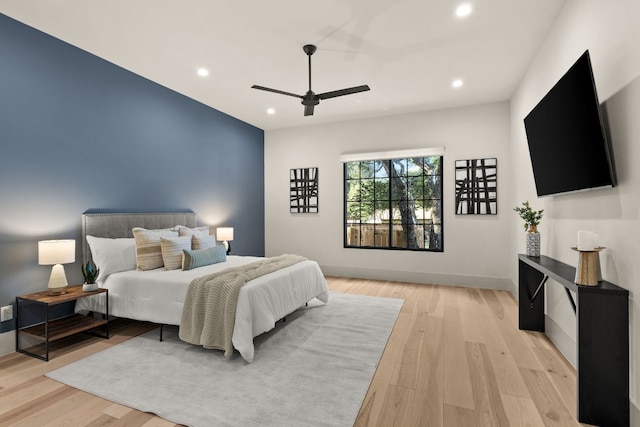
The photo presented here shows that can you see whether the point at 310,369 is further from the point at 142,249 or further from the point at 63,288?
the point at 63,288

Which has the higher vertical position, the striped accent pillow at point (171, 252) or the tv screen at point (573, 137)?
the tv screen at point (573, 137)

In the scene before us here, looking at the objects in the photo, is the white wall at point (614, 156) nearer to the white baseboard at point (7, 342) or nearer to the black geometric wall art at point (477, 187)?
the black geometric wall art at point (477, 187)

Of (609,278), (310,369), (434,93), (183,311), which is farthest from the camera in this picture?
(434,93)

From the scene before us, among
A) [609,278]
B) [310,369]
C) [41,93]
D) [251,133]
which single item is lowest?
[310,369]

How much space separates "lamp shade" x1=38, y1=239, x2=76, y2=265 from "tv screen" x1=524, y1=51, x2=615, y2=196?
13.5 feet

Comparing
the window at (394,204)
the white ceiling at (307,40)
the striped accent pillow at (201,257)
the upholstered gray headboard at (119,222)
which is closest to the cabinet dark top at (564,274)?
the white ceiling at (307,40)

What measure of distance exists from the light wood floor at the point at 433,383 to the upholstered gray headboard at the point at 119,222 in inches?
39.2

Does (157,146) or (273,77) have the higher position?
(273,77)

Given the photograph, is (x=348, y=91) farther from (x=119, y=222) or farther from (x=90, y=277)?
(x=90, y=277)

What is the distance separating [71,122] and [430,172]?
16.6 ft

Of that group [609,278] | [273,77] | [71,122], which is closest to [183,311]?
[71,122]

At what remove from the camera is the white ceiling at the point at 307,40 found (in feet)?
8.92

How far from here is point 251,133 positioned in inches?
247

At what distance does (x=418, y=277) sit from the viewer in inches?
215
